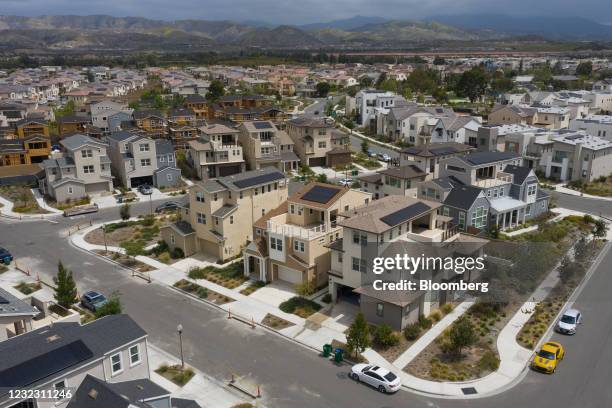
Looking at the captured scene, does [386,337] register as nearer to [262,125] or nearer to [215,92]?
[262,125]

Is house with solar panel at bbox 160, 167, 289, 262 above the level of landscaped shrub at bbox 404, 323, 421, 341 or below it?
above

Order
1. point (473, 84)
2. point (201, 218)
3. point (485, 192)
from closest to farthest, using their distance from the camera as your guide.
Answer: point (201, 218)
point (485, 192)
point (473, 84)

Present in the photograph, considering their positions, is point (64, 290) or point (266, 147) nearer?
point (64, 290)

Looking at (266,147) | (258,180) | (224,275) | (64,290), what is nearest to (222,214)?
(258,180)

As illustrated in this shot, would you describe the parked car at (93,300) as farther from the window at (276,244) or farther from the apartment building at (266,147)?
the apartment building at (266,147)

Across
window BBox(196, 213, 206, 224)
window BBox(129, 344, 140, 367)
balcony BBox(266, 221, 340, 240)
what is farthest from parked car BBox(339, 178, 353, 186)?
window BBox(129, 344, 140, 367)

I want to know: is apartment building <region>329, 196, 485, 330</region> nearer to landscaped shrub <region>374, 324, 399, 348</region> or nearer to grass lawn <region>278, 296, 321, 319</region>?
landscaped shrub <region>374, 324, 399, 348</region>
